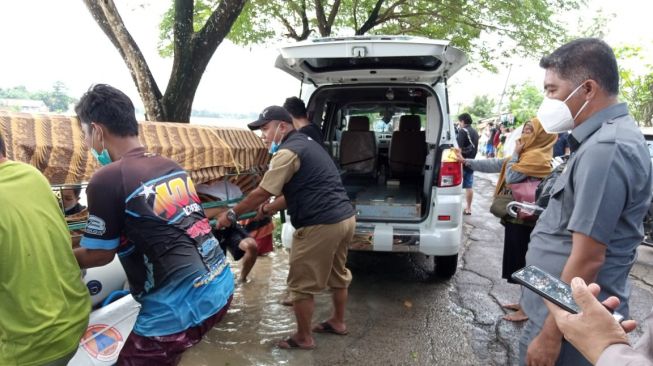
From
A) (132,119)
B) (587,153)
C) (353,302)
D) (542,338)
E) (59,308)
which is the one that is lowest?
(353,302)

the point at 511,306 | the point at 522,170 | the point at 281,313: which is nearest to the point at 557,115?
the point at 522,170

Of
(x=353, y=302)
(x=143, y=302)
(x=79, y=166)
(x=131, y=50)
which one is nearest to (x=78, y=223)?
(x=79, y=166)

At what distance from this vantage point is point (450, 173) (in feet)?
11.4

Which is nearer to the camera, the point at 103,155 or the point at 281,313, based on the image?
the point at 103,155

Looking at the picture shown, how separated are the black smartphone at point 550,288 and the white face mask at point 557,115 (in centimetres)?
68

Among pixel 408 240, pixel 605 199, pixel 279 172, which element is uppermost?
pixel 605 199

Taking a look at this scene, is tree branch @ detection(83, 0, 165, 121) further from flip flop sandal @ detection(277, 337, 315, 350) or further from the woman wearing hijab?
the woman wearing hijab

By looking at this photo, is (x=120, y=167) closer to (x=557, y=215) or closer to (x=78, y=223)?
(x=78, y=223)

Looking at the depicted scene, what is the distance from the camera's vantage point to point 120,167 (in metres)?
1.50

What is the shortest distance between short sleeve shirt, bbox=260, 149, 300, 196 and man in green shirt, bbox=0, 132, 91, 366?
1.27 meters

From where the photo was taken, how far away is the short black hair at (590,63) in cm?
138

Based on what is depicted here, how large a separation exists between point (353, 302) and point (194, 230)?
2334 mm

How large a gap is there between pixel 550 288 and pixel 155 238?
1297 mm

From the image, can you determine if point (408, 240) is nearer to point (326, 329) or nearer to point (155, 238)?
point (326, 329)
